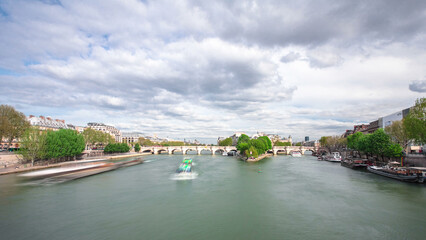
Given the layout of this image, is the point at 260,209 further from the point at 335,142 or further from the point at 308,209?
the point at 335,142

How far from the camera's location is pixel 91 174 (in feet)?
132

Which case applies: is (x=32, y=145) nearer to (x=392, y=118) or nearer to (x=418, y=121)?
(x=418, y=121)

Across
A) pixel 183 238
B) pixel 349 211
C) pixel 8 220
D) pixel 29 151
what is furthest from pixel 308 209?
pixel 29 151

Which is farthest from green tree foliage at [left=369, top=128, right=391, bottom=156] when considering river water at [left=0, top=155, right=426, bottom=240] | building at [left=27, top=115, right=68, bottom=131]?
building at [left=27, top=115, right=68, bottom=131]

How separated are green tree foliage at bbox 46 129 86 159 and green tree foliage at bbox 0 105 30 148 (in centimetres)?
890

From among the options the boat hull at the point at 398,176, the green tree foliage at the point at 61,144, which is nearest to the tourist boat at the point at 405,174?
the boat hull at the point at 398,176

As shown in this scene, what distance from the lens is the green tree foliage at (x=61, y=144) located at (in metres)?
46.7

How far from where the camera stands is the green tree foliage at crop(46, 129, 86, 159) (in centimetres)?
4666

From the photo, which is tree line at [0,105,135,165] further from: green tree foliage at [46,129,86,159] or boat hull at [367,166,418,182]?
boat hull at [367,166,418,182]

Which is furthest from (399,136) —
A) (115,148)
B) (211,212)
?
(115,148)

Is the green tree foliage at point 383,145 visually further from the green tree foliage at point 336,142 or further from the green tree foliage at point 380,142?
the green tree foliage at point 336,142

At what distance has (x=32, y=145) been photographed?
42469mm

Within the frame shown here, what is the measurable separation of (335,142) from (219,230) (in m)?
98.0

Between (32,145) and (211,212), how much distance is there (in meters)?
41.1
